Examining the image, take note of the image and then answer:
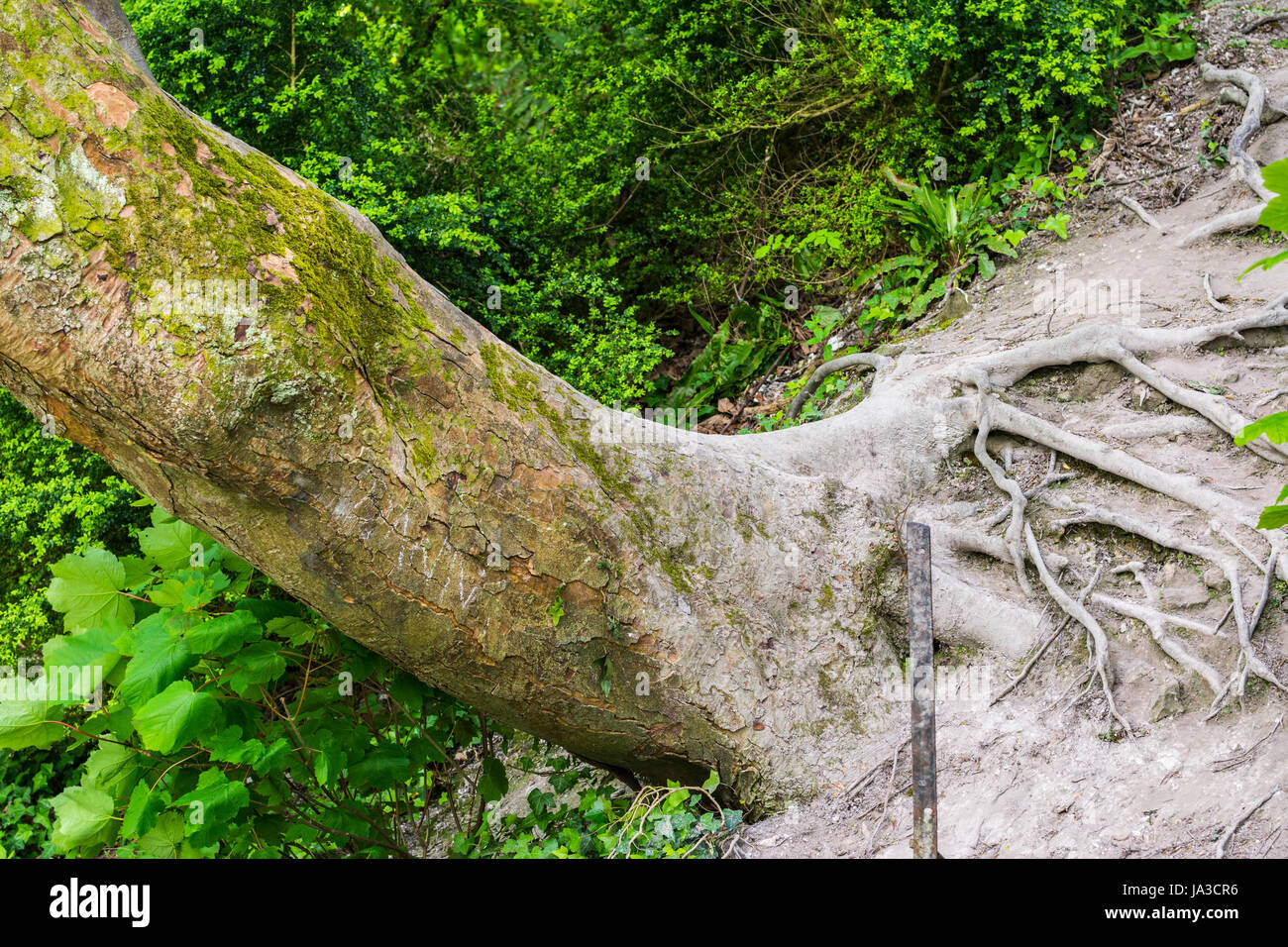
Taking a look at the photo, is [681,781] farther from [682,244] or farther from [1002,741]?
[682,244]

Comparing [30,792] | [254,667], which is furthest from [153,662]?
[30,792]

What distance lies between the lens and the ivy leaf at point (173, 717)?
287 centimetres

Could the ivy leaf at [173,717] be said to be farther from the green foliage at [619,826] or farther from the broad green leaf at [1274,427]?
the broad green leaf at [1274,427]

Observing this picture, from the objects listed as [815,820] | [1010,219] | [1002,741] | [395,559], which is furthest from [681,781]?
[1010,219]

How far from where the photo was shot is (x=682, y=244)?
30.5 feet

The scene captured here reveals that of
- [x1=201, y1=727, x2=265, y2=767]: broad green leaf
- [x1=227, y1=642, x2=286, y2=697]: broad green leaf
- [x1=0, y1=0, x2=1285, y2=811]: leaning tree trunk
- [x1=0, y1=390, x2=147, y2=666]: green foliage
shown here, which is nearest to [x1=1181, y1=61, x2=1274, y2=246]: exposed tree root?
[x1=0, y1=0, x2=1285, y2=811]: leaning tree trunk

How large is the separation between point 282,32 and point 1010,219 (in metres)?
5.53

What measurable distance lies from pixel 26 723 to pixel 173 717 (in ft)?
1.76

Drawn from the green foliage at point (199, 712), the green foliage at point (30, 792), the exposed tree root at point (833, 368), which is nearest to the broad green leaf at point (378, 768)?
the green foliage at point (199, 712)

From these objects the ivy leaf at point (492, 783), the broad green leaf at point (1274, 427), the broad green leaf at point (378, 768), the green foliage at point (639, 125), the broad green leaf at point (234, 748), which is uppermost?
the green foliage at point (639, 125)

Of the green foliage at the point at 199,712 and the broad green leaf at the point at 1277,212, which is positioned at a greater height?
the broad green leaf at the point at 1277,212

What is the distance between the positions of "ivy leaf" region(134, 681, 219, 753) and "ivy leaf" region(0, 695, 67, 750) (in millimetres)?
331

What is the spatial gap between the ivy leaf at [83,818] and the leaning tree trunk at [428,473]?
862 millimetres

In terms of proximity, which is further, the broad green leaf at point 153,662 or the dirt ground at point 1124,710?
the dirt ground at point 1124,710
